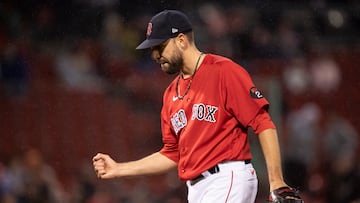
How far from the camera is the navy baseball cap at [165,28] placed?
4355 mm

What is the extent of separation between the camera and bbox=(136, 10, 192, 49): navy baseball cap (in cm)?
436

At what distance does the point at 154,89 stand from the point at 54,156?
45.1 inches

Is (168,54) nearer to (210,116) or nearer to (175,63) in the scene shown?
(175,63)

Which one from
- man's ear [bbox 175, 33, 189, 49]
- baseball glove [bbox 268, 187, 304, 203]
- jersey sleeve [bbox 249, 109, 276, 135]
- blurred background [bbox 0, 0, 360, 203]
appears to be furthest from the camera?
blurred background [bbox 0, 0, 360, 203]

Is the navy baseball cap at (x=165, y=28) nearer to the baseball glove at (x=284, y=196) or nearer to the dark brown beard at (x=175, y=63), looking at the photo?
the dark brown beard at (x=175, y=63)

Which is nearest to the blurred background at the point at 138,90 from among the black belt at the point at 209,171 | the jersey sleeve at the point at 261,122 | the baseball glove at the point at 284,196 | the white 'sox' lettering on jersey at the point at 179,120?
the white 'sox' lettering on jersey at the point at 179,120

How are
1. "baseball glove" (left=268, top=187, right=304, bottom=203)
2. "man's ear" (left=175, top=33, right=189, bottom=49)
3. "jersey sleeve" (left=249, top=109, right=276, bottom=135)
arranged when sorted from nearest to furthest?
1. "baseball glove" (left=268, top=187, right=304, bottom=203)
2. "jersey sleeve" (left=249, top=109, right=276, bottom=135)
3. "man's ear" (left=175, top=33, right=189, bottom=49)

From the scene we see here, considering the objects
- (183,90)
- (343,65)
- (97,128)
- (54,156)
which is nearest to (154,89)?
(97,128)

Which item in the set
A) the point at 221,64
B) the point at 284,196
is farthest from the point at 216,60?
the point at 284,196

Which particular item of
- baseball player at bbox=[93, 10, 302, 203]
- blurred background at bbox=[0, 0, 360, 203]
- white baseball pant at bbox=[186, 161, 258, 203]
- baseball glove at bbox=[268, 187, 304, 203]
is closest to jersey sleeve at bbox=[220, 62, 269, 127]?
baseball player at bbox=[93, 10, 302, 203]

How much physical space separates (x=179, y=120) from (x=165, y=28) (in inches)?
19.1

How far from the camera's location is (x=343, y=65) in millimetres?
7434

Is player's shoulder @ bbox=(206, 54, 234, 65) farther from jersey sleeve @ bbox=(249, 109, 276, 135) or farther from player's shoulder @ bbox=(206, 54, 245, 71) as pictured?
jersey sleeve @ bbox=(249, 109, 276, 135)

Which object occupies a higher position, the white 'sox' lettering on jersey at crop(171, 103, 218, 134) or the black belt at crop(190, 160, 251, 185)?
the white 'sox' lettering on jersey at crop(171, 103, 218, 134)
